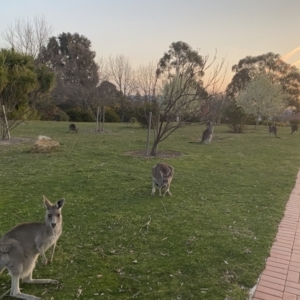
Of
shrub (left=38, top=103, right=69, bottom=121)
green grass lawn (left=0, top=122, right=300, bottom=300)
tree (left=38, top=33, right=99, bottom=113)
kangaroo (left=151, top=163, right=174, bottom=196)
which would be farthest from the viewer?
tree (left=38, top=33, right=99, bottom=113)

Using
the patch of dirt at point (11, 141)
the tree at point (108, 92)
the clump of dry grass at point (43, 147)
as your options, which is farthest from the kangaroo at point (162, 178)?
the tree at point (108, 92)

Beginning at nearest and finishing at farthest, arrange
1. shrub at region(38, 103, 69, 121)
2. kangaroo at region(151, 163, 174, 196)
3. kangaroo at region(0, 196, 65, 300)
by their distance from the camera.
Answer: kangaroo at region(0, 196, 65, 300) < kangaroo at region(151, 163, 174, 196) < shrub at region(38, 103, 69, 121)

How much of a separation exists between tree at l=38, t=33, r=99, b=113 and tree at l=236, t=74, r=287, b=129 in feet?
54.3

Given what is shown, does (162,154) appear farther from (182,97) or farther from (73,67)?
(73,67)

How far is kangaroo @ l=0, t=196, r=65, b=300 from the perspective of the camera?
2850mm

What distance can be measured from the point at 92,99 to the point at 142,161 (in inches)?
1069

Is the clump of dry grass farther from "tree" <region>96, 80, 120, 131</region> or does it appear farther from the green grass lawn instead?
"tree" <region>96, 80, 120, 131</region>

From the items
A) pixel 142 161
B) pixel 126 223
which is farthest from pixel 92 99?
pixel 126 223

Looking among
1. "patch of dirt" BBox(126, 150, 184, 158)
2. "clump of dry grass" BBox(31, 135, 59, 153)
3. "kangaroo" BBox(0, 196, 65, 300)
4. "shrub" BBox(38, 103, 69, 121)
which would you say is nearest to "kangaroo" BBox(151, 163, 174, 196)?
"kangaroo" BBox(0, 196, 65, 300)

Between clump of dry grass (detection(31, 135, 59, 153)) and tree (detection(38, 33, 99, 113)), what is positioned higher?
tree (detection(38, 33, 99, 113))

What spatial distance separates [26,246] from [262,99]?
33175 millimetres

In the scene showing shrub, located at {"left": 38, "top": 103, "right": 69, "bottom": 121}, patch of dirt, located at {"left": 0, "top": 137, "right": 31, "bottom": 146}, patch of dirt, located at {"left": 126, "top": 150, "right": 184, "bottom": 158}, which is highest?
shrub, located at {"left": 38, "top": 103, "right": 69, "bottom": 121}

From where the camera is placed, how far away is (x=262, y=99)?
33.1 meters

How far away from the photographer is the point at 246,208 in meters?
5.93
